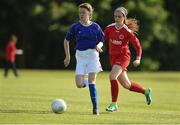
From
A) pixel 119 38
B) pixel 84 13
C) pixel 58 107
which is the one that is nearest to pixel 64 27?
pixel 119 38

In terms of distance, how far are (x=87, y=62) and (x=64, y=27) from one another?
4006cm

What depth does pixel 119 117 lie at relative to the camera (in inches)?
497

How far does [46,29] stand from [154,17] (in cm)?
902

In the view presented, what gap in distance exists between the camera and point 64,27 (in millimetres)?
53531

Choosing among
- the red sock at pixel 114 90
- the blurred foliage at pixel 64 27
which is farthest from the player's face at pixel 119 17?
the blurred foliage at pixel 64 27

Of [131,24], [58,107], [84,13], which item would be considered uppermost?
[84,13]

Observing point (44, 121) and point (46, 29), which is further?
point (46, 29)

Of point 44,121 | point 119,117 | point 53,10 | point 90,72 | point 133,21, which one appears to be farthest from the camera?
point 53,10

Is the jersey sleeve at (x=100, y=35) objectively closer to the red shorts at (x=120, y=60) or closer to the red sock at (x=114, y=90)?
the red shorts at (x=120, y=60)

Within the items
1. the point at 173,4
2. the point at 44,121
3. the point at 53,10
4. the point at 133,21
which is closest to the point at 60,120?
the point at 44,121

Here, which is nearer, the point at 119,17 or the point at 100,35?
the point at 100,35

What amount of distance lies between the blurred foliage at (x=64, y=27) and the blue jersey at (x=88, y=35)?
119 feet

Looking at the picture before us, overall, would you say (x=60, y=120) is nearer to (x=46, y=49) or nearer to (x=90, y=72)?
(x=90, y=72)

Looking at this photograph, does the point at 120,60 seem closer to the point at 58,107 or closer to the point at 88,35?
the point at 88,35
